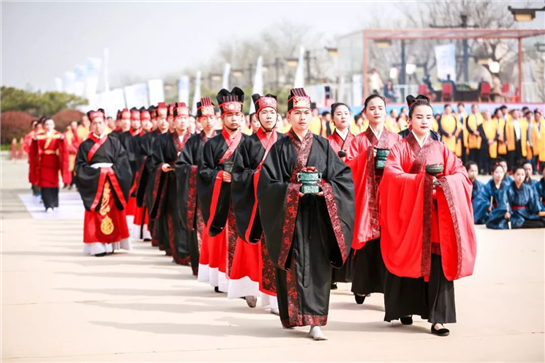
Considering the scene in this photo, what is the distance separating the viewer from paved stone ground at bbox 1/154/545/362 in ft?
20.6

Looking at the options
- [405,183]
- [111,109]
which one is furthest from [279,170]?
[111,109]

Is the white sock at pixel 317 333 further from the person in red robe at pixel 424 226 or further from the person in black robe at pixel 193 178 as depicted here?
the person in black robe at pixel 193 178

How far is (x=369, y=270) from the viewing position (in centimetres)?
808

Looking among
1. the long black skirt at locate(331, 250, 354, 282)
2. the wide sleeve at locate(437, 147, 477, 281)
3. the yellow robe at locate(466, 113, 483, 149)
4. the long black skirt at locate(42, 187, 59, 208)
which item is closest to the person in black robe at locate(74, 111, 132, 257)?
the long black skirt at locate(331, 250, 354, 282)

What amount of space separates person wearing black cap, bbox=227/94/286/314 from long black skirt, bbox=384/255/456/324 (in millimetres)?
1009

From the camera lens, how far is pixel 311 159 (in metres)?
6.73

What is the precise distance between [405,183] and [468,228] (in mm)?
588

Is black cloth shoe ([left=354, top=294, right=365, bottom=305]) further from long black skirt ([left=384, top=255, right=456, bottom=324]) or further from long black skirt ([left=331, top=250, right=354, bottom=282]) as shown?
long black skirt ([left=384, top=255, right=456, bottom=324])

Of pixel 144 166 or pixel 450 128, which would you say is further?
pixel 450 128

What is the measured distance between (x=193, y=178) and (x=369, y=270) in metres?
2.50

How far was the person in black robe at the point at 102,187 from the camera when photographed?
11.7 meters

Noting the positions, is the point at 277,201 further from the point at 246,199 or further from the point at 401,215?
the point at 401,215

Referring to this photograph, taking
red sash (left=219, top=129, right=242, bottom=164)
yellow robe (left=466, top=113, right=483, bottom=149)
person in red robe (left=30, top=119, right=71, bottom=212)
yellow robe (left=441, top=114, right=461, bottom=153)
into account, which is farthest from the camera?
yellow robe (left=466, top=113, right=483, bottom=149)

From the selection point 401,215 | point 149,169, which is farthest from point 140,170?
point 401,215
